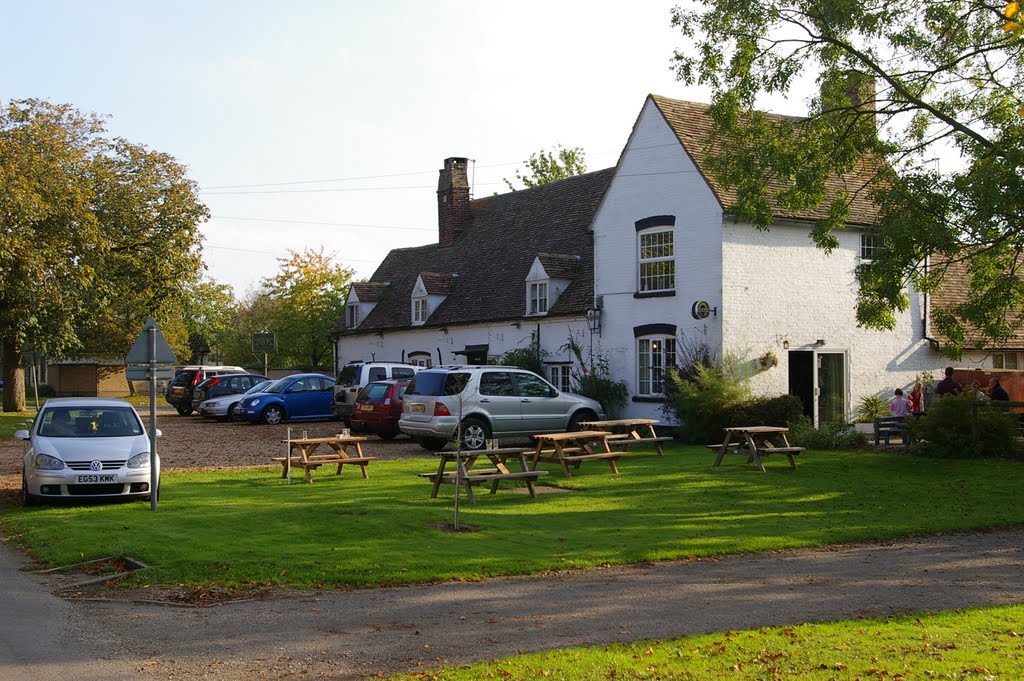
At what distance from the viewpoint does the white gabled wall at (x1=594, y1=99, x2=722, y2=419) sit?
25.2 m

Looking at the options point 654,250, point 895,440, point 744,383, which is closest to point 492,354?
point 654,250

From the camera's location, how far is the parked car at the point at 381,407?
82.8 ft

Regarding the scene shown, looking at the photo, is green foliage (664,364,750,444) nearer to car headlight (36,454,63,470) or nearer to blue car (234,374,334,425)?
blue car (234,374,334,425)

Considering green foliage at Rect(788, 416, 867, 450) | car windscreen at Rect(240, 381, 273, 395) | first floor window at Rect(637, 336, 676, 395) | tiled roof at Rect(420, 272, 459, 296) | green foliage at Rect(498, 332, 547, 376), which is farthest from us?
tiled roof at Rect(420, 272, 459, 296)

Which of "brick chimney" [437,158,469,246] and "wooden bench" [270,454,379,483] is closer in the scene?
A: "wooden bench" [270,454,379,483]

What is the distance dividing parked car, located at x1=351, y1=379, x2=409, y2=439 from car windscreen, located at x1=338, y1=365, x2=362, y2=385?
3.52 metres

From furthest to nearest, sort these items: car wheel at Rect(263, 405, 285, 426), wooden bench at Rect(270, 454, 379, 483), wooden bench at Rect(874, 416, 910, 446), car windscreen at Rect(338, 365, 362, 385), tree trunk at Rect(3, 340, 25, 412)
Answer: tree trunk at Rect(3, 340, 25, 412) < car wheel at Rect(263, 405, 285, 426) < car windscreen at Rect(338, 365, 362, 385) < wooden bench at Rect(874, 416, 910, 446) < wooden bench at Rect(270, 454, 379, 483)

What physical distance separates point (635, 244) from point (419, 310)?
12269mm

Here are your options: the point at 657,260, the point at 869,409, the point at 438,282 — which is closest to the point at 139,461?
the point at 657,260

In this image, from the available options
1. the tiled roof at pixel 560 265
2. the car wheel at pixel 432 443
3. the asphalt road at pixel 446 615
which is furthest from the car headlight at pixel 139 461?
the tiled roof at pixel 560 265

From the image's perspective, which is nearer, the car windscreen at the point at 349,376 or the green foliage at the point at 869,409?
the green foliage at the point at 869,409

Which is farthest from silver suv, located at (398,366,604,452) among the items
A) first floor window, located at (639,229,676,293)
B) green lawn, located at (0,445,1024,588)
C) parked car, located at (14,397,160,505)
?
parked car, located at (14,397,160,505)

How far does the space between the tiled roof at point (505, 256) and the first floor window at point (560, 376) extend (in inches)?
64.3

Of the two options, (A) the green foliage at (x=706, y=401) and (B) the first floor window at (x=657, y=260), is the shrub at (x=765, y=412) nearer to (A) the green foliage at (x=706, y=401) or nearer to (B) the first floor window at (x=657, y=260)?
(A) the green foliage at (x=706, y=401)
